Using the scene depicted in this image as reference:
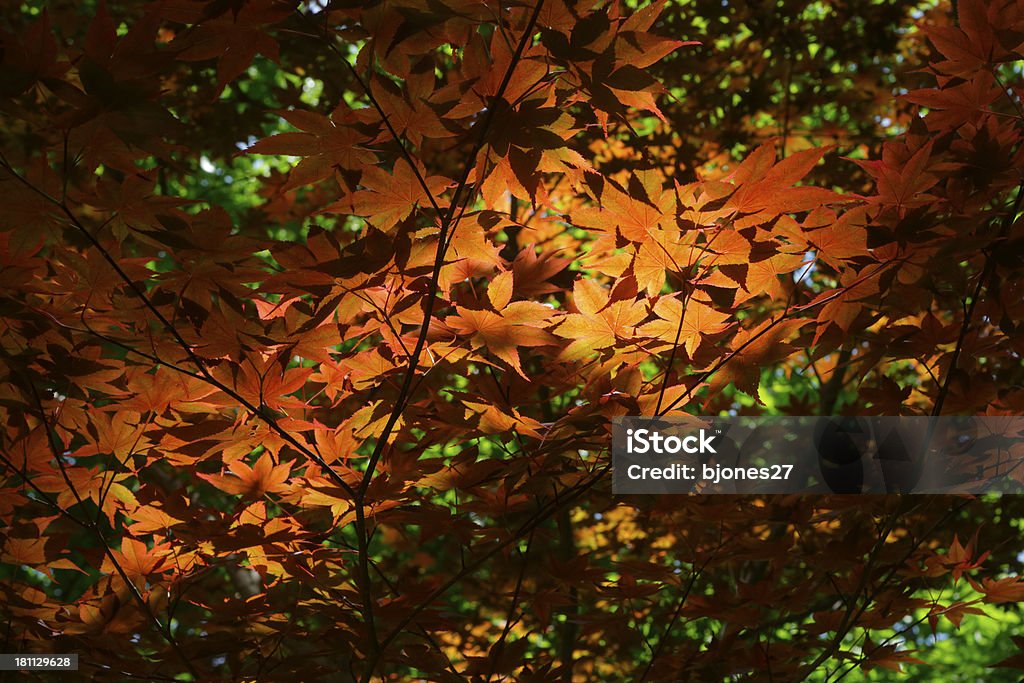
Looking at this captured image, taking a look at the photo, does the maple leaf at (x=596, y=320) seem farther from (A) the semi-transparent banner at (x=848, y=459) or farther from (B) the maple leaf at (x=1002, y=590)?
(B) the maple leaf at (x=1002, y=590)

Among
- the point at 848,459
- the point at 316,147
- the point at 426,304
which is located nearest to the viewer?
the point at 316,147

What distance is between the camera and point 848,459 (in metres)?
1.83

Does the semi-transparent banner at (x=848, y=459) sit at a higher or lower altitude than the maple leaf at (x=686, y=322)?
lower

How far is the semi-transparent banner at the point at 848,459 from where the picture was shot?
1.60m

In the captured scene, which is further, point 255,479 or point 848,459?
point 848,459

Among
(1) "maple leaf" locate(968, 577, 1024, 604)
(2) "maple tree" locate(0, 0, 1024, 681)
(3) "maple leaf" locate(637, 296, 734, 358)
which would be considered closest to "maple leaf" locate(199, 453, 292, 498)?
(2) "maple tree" locate(0, 0, 1024, 681)

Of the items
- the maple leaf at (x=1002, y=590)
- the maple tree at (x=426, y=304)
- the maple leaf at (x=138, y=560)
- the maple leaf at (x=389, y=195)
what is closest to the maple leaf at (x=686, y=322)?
the maple tree at (x=426, y=304)

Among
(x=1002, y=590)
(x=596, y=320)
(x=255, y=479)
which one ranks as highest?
(x=596, y=320)

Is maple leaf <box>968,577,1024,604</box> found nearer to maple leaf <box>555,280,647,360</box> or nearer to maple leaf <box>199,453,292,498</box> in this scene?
maple leaf <box>555,280,647,360</box>

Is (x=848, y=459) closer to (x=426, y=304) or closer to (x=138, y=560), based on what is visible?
(x=426, y=304)

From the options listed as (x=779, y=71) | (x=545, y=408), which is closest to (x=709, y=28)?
(x=779, y=71)

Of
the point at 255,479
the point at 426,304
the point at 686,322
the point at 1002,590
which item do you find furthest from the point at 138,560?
the point at 1002,590

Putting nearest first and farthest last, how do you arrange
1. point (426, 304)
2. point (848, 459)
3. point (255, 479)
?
point (426, 304) → point (255, 479) → point (848, 459)

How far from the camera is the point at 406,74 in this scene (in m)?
1.21
